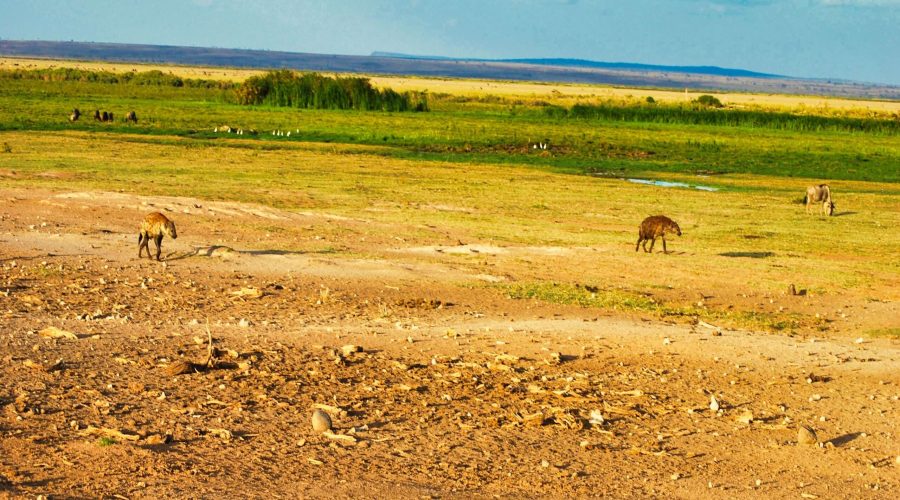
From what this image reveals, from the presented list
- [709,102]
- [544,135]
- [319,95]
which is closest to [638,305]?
[544,135]

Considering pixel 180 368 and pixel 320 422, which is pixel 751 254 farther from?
pixel 320 422

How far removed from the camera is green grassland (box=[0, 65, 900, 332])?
17.9m

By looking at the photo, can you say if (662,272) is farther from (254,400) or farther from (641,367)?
(254,400)

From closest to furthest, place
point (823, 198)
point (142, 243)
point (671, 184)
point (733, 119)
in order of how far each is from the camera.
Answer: point (142, 243), point (823, 198), point (671, 184), point (733, 119)

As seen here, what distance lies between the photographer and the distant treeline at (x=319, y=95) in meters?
67.4

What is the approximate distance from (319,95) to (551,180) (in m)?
37.6

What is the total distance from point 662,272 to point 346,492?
10.7 metres

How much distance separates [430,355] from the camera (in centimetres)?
1098

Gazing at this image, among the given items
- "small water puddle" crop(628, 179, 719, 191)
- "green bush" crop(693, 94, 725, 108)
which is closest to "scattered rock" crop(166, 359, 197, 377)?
"small water puddle" crop(628, 179, 719, 191)

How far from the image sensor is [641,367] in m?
11.1

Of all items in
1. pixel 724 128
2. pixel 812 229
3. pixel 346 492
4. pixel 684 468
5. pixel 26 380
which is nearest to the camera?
pixel 346 492

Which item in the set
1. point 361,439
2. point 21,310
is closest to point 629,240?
point 21,310

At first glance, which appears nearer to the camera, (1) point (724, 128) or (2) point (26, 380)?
(2) point (26, 380)

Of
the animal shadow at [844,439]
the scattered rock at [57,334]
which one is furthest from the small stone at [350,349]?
the animal shadow at [844,439]
